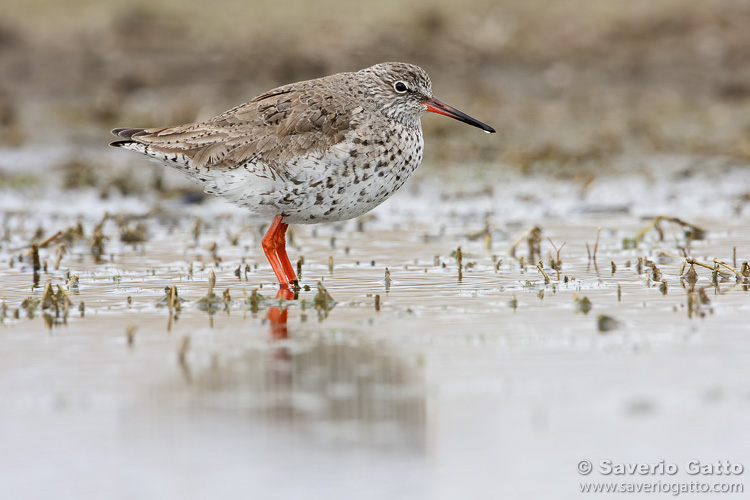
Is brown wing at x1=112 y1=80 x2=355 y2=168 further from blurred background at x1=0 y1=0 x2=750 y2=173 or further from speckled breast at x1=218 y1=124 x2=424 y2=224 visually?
blurred background at x1=0 y1=0 x2=750 y2=173

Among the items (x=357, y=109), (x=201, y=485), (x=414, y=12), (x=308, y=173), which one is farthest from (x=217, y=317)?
(x=414, y=12)

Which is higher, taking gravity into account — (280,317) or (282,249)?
(282,249)

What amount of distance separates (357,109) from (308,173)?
702 mm

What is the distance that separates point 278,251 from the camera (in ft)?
27.8

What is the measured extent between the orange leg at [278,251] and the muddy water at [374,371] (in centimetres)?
16

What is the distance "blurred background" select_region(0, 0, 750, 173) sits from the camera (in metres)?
16.1

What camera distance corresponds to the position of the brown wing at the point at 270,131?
7844 mm

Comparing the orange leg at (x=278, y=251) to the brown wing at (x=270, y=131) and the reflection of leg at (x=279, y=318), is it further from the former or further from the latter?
the brown wing at (x=270, y=131)

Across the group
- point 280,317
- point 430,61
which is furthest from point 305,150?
point 430,61

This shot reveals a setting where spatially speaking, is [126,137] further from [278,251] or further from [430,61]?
[430,61]

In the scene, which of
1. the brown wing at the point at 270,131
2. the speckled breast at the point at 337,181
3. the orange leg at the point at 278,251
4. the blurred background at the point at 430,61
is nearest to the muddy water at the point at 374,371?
the orange leg at the point at 278,251

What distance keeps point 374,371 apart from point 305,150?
274cm

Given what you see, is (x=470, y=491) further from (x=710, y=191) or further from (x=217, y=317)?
(x=710, y=191)

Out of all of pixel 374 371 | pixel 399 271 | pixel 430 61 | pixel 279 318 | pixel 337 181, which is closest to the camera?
pixel 374 371
